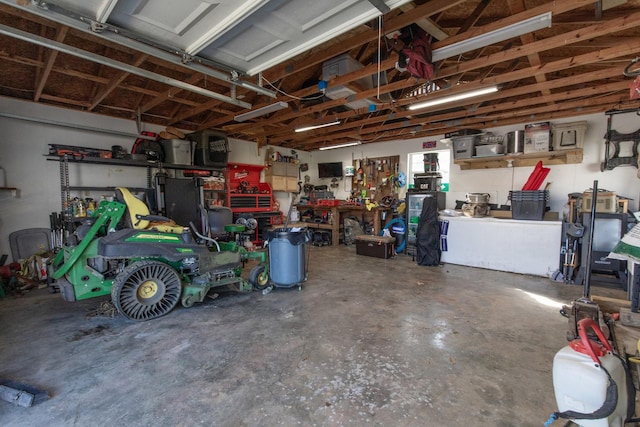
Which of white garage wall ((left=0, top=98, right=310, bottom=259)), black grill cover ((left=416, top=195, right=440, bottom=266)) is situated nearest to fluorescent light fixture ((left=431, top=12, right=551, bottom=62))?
black grill cover ((left=416, top=195, right=440, bottom=266))

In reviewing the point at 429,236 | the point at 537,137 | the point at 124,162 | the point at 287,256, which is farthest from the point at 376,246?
the point at 124,162

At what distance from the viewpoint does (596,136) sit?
4.96 metres

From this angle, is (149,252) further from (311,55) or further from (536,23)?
(536,23)

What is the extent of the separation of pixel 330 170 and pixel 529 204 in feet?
16.8

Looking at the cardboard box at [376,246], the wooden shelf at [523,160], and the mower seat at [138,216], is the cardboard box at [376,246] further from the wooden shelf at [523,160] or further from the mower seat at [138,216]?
the mower seat at [138,216]

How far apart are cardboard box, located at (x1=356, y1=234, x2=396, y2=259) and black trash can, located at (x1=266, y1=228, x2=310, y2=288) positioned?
247cm

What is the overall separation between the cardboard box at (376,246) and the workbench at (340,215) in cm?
85

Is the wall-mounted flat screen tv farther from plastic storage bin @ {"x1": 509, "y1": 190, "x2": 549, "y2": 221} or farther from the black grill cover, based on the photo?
plastic storage bin @ {"x1": 509, "y1": 190, "x2": 549, "y2": 221}

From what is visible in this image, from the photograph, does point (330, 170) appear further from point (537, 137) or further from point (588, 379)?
point (588, 379)

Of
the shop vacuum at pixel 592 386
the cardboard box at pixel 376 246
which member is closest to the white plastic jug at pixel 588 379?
the shop vacuum at pixel 592 386

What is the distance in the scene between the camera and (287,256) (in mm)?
3660

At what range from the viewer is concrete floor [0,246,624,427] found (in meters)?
1.64

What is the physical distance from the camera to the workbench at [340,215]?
6858mm

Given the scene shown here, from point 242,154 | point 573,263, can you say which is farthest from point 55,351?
point 573,263
